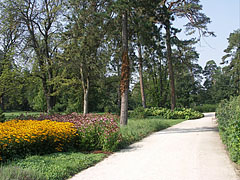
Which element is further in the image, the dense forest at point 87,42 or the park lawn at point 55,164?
the dense forest at point 87,42

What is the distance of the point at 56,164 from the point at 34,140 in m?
1.33

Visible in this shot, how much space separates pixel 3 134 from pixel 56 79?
16913mm

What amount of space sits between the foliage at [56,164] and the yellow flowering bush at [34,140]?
0.47 metres

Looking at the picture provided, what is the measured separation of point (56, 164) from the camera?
5703 mm

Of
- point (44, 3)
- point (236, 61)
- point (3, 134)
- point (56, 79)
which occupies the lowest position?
point (3, 134)

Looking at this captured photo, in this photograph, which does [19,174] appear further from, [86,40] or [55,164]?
[86,40]

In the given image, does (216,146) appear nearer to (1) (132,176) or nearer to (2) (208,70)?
(1) (132,176)

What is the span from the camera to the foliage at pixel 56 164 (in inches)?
197

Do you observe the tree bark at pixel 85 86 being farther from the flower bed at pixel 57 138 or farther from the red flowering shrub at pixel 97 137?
the red flowering shrub at pixel 97 137

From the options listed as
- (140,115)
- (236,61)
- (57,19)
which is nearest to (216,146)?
(140,115)

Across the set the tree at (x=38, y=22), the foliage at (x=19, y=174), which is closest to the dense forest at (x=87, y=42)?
the tree at (x=38, y=22)

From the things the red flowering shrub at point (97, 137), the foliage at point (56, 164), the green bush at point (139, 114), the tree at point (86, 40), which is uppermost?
the tree at point (86, 40)

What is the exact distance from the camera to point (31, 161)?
19.1ft

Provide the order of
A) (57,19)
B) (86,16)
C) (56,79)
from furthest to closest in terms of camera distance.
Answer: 1. (57,19)
2. (56,79)
3. (86,16)
